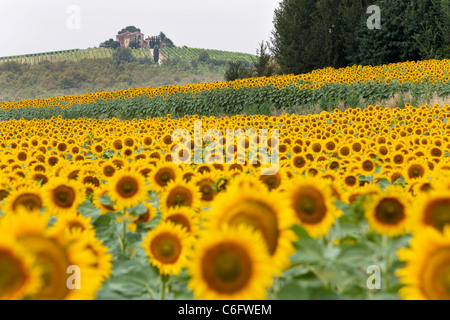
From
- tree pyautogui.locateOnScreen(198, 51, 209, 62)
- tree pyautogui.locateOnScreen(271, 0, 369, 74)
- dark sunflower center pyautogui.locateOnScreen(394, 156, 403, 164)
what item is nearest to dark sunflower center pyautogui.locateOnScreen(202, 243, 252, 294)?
dark sunflower center pyautogui.locateOnScreen(394, 156, 403, 164)

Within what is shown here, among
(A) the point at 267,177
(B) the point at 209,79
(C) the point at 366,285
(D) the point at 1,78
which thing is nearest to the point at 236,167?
(A) the point at 267,177

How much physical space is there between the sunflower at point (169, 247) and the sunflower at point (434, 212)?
0.94 m

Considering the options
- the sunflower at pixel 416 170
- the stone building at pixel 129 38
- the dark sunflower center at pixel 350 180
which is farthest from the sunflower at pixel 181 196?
the stone building at pixel 129 38

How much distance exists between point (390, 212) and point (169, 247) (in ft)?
3.31

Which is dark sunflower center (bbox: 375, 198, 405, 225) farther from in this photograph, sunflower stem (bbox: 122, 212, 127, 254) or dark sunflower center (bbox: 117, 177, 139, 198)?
dark sunflower center (bbox: 117, 177, 139, 198)

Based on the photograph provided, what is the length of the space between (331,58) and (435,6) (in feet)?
25.4

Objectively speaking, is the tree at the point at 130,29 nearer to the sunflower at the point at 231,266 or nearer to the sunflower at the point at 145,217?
the sunflower at the point at 145,217

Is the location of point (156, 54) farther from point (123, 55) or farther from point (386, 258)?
point (386, 258)

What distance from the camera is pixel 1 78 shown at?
59.8 meters

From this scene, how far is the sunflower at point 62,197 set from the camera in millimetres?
2301

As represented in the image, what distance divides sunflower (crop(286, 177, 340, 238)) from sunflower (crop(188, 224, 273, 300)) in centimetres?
49

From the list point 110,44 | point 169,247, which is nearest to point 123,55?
point 110,44

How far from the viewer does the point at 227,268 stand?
4.05 ft
